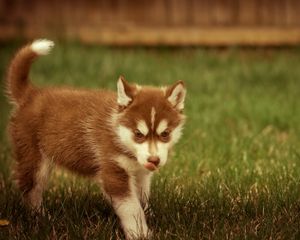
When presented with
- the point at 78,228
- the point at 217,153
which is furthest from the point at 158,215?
the point at 217,153

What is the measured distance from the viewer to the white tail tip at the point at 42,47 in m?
5.32

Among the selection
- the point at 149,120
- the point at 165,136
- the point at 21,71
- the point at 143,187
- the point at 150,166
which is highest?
the point at 21,71

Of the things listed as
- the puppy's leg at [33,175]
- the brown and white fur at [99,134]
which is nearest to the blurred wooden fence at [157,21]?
the brown and white fur at [99,134]

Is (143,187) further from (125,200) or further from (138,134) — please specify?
(138,134)

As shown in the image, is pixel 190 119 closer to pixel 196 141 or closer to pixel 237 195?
pixel 196 141

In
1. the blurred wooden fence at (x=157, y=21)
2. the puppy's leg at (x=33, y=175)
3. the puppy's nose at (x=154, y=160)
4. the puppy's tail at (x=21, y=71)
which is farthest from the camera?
the blurred wooden fence at (x=157, y=21)

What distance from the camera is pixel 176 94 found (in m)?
4.70

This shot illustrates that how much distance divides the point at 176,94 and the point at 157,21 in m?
8.23

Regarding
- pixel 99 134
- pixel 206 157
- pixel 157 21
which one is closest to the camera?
pixel 99 134

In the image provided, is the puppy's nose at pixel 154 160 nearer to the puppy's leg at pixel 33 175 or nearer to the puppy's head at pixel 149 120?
the puppy's head at pixel 149 120

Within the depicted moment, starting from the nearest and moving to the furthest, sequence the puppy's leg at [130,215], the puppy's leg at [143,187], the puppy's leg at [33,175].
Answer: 1. the puppy's leg at [130,215]
2. the puppy's leg at [143,187]
3. the puppy's leg at [33,175]

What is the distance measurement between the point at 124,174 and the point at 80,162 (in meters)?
0.44

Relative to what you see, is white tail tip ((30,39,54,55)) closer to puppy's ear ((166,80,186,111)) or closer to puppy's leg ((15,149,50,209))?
puppy's leg ((15,149,50,209))

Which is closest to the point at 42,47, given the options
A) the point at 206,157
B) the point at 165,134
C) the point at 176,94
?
the point at 176,94
